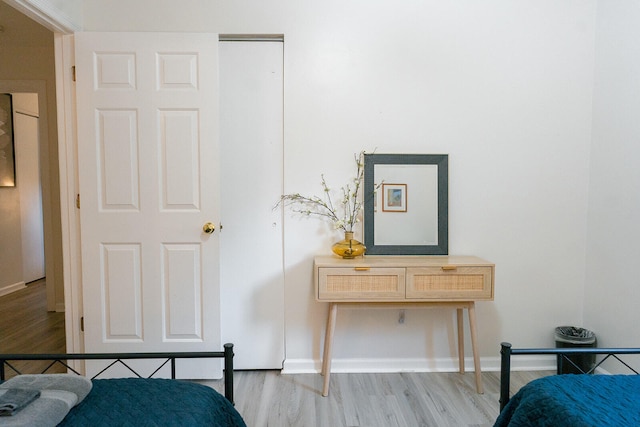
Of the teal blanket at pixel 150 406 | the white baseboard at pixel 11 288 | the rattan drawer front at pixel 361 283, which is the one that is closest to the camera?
the teal blanket at pixel 150 406

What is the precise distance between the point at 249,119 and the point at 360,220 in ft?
3.27

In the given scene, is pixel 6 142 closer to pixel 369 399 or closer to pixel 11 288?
pixel 11 288

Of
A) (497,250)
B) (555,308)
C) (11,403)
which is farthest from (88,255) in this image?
(555,308)

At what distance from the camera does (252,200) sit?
2.63m

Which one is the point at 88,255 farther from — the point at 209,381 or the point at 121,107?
the point at 209,381

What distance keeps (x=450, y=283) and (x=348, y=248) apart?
2.08 ft

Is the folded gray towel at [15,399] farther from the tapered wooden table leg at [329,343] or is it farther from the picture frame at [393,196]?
the picture frame at [393,196]

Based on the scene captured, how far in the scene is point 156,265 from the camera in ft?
8.06

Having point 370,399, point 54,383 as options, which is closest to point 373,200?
point 370,399

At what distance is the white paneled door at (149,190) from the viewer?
95.1 inches

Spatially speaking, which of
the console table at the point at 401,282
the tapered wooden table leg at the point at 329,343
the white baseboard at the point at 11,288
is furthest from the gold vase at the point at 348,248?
the white baseboard at the point at 11,288

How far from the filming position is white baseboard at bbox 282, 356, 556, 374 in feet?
8.61

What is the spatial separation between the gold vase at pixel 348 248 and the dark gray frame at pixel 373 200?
14 cm

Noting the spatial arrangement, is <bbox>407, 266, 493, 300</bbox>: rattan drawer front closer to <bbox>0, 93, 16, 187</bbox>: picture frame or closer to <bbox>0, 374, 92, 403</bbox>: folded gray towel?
<bbox>0, 374, 92, 403</bbox>: folded gray towel
